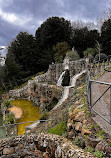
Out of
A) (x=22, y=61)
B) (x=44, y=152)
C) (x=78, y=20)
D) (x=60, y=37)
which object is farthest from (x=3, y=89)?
(x=78, y=20)

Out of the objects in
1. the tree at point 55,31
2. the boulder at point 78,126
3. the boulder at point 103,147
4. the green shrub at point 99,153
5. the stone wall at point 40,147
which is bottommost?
the stone wall at point 40,147

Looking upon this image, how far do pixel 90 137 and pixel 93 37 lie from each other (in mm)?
26874

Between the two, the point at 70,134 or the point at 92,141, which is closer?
the point at 92,141

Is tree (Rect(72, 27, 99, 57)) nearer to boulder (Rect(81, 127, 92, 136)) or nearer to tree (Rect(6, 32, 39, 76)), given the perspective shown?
tree (Rect(6, 32, 39, 76))

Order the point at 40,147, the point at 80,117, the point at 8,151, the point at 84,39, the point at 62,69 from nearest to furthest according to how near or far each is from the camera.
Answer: the point at 80,117 < the point at 40,147 < the point at 8,151 < the point at 62,69 < the point at 84,39

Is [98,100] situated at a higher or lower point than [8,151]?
higher

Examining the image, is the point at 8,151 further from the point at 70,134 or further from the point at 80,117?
the point at 80,117

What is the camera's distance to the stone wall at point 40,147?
3.06 metres

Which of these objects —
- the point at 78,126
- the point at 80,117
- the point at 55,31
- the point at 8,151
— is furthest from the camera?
the point at 55,31

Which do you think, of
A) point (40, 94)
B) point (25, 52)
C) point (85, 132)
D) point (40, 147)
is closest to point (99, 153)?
point (85, 132)

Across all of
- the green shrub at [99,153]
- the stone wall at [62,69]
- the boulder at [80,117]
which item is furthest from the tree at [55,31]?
the green shrub at [99,153]

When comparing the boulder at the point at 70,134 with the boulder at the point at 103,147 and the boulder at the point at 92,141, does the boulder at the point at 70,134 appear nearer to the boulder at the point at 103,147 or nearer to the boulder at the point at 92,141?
the boulder at the point at 92,141

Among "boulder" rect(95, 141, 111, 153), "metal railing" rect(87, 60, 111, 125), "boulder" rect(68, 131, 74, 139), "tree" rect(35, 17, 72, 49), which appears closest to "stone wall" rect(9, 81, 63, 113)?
"metal railing" rect(87, 60, 111, 125)

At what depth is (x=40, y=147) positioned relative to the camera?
15.1 feet
